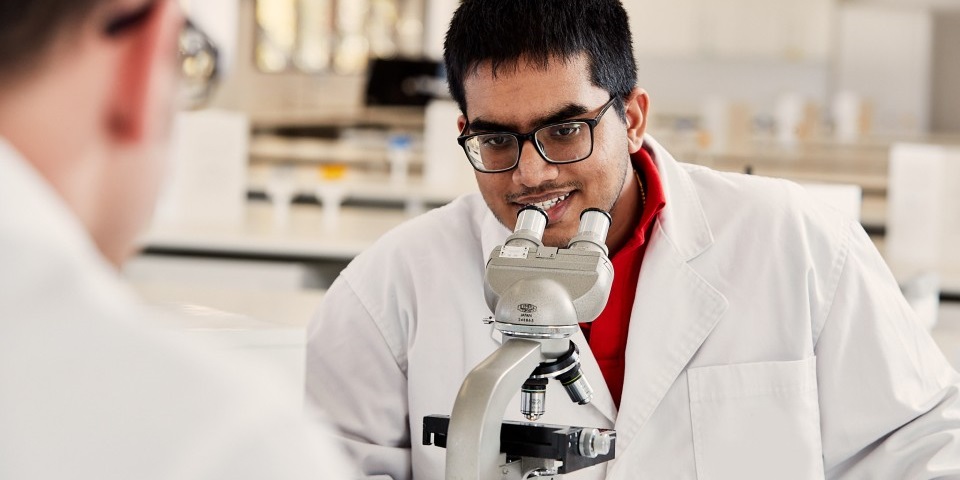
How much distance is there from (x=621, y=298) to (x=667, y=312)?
95mm

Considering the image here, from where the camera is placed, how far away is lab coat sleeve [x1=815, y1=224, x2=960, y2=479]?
152 cm

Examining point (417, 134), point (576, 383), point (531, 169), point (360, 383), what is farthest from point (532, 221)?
point (417, 134)

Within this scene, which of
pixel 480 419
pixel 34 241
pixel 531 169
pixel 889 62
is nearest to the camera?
pixel 34 241

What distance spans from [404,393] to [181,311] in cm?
48

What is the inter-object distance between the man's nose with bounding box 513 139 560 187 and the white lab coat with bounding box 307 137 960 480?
0.19 m

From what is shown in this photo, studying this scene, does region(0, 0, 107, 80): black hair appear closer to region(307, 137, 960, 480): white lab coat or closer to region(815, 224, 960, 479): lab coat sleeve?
region(307, 137, 960, 480): white lab coat

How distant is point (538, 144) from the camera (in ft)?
5.11

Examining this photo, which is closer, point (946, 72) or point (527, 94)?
point (527, 94)

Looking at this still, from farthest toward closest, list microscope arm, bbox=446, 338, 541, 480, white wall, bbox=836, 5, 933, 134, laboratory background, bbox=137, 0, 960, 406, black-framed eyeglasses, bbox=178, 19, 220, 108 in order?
white wall, bbox=836, 5, 933, 134 < laboratory background, bbox=137, 0, 960, 406 < microscope arm, bbox=446, 338, 541, 480 < black-framed eyeglasses, bbox=178, 19, 220, 108

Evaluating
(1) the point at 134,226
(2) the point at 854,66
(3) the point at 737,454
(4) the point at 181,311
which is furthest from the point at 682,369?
(2) the point at 854,66

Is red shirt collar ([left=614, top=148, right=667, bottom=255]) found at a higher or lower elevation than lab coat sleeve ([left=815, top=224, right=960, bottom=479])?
higher

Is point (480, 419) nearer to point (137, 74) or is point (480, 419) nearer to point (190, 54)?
point (190, 54)

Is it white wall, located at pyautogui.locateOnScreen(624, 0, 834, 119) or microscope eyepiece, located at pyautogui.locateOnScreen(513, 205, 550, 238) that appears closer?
microscope eyepiece, located at pyautogui.locateOnScreen(513, 205, 550, 238)

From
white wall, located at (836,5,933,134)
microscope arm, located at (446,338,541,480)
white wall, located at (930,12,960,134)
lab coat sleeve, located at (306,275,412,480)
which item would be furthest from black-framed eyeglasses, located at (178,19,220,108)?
white wall, located at (930,12,960,134)
